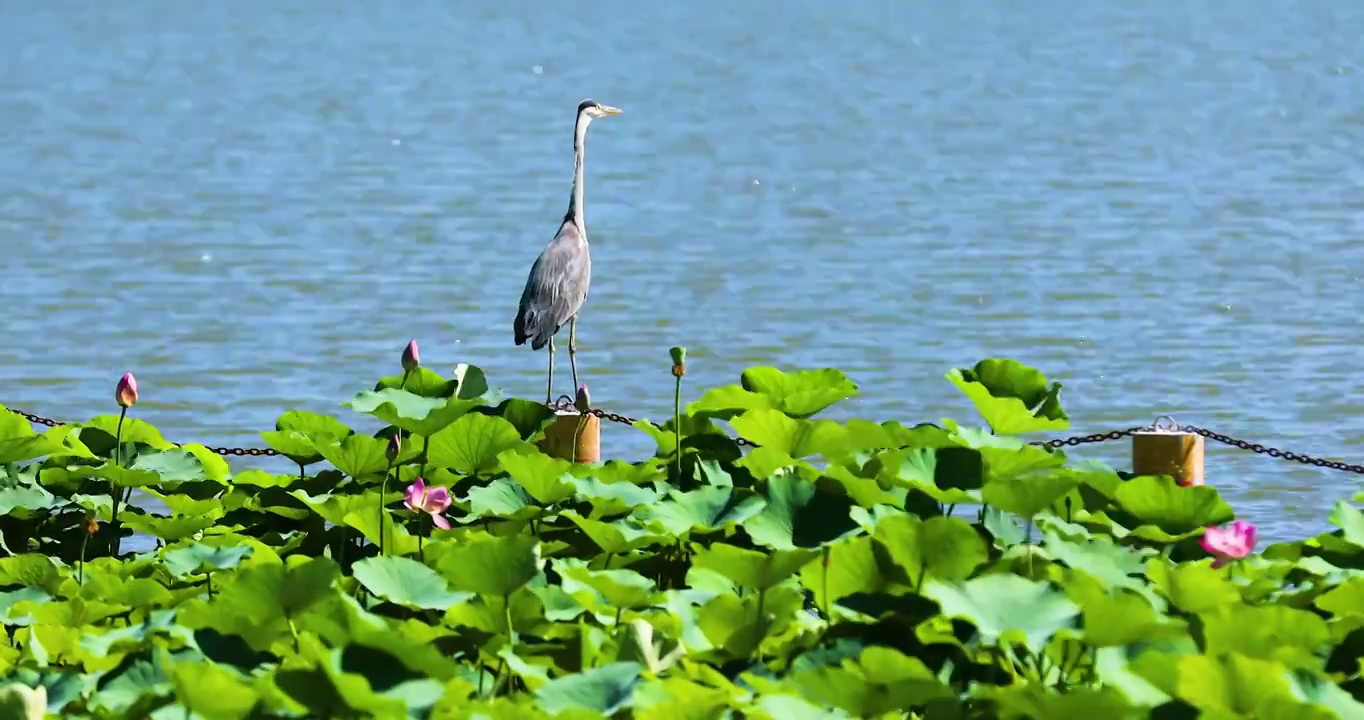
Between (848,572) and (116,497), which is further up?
(848,572)

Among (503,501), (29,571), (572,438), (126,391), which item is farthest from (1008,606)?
(572,438)

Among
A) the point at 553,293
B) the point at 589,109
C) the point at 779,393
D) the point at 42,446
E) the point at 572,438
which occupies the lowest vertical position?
the point at 553,293

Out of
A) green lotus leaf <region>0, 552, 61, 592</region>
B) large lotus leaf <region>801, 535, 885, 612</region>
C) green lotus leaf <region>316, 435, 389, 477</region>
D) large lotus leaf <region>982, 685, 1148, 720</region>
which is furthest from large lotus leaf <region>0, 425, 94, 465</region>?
large lotus leaf <region>982, 685, 1148, 720</region>

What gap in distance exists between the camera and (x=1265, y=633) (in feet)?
8.84

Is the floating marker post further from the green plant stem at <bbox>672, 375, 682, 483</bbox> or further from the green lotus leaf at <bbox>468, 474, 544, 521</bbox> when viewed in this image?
the green lotus leaf at <bbox>468, 474, 544, 521</bbox>

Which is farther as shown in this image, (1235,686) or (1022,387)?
(1022,387)

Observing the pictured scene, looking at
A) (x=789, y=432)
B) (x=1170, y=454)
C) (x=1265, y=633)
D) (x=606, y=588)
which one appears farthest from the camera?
(x=1170, y=454)

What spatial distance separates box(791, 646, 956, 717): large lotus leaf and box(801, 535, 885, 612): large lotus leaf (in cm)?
47

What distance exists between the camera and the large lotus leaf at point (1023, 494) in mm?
3164

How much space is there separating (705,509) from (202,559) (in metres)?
0.78

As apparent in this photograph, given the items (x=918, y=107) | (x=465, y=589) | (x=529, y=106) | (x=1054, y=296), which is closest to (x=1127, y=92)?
(x=918, y=107)

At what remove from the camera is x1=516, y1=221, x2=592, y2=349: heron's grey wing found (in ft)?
29.2

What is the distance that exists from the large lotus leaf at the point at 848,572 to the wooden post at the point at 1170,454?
1.74 meters

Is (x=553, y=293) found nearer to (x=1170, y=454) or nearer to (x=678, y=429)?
(x=1170, y=454)
